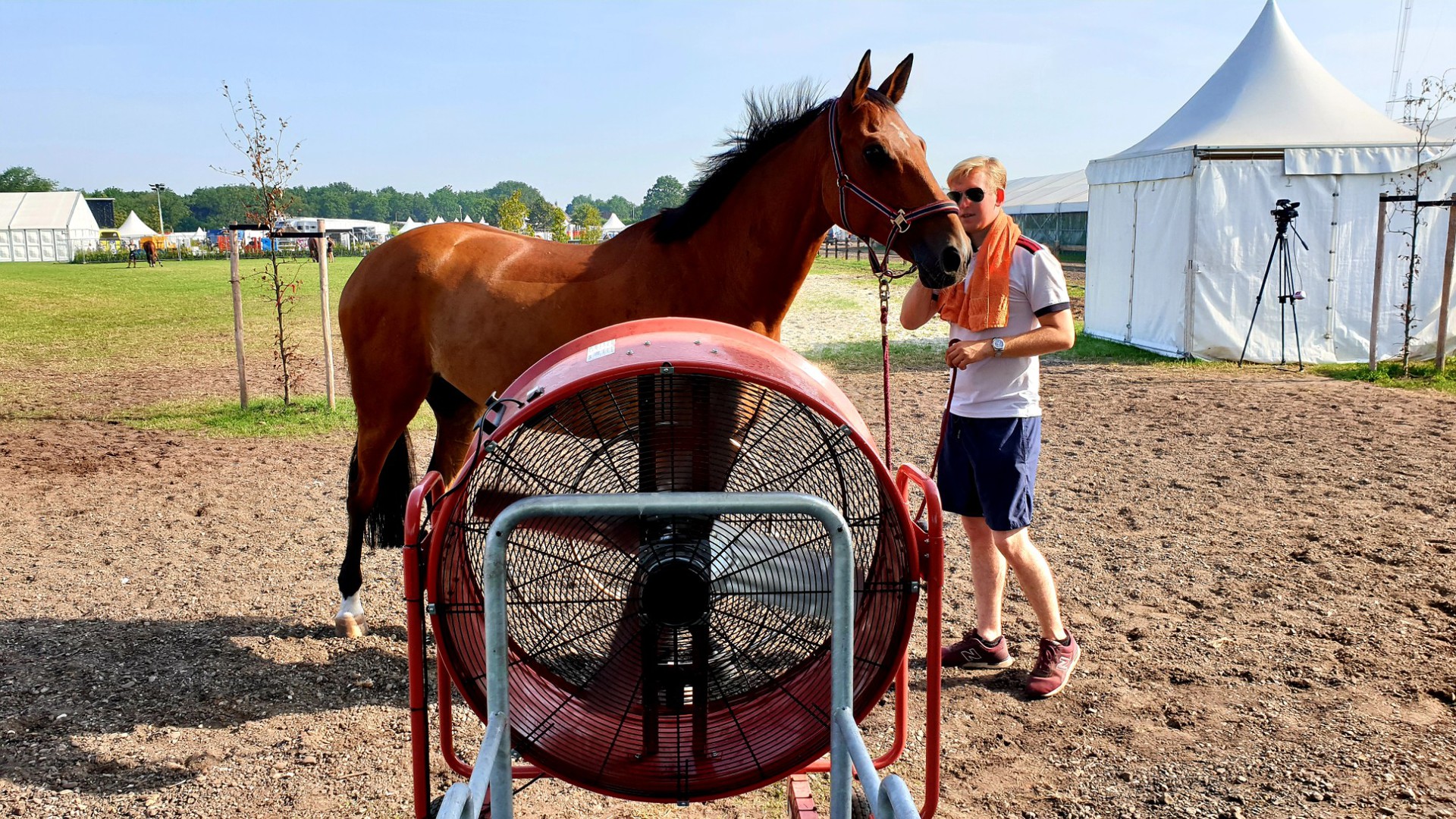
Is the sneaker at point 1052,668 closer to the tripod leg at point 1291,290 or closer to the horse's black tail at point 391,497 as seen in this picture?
the horse's black tail at point 391,497

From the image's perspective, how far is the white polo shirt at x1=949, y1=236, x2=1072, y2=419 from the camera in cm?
336

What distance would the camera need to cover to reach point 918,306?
11.6 ft

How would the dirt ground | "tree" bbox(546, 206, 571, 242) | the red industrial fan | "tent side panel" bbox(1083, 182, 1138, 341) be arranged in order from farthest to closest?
1. "tree" bbox(546, 206, 571, 242)
2. "tent side panel" bbox(1083, 182, 1138, 341)
3. the dirt ground
4. the red industrial fan

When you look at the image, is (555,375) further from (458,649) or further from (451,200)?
(451,200)

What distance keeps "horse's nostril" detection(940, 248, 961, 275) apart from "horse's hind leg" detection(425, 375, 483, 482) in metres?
2.43

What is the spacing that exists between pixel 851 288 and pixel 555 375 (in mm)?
25244

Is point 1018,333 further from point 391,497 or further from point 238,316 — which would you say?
point 238,316

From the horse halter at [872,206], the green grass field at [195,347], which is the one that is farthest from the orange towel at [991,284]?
the green grass field at [195,347]

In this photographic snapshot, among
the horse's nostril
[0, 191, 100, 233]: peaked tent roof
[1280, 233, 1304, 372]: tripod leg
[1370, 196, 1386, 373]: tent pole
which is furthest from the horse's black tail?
[0, 191, 100, 233]: peaked tent roof

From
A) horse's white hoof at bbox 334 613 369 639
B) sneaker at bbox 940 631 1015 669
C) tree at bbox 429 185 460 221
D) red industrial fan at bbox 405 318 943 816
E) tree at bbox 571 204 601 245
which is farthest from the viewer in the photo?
tree at bbox 429 185 460 221

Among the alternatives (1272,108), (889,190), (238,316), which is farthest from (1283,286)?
(238,316)

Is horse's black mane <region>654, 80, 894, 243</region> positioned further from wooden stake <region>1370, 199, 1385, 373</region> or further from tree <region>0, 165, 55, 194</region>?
tree <region>0, 165, 55, 194</region>

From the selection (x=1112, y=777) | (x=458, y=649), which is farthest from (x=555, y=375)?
(x=1112, y=777)

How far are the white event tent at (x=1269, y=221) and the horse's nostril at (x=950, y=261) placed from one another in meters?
10.5
